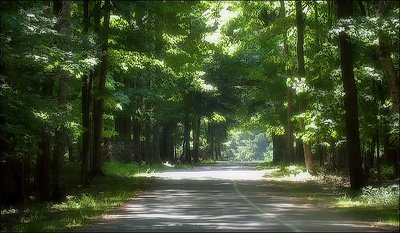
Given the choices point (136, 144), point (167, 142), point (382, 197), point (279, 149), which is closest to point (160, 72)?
point (136, 144)

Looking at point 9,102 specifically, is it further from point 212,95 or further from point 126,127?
point 212,95

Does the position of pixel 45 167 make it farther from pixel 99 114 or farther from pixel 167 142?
pixel 167 142

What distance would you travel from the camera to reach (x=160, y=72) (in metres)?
39.0

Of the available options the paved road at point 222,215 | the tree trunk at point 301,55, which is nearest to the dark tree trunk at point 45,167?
the paved road at point 222,215

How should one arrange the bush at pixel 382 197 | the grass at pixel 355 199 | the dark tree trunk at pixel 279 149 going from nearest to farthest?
the grass at pixel 355 199, the bush at pixel 382 197, the dark tree trunk at pixel 279 149

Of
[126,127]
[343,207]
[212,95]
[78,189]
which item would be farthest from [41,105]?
[212,95]

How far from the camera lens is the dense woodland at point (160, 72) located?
14.3 meters

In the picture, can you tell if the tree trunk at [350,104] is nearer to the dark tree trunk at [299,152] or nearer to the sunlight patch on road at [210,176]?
the sunlight patch on road at [210,176]

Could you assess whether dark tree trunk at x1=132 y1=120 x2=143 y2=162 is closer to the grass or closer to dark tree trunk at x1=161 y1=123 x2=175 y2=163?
dark tree trunk at x1=161 y1=123 x2=175 y2=163

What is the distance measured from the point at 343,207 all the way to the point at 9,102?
9.81 meters

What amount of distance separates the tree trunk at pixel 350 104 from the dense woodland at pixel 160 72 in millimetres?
37

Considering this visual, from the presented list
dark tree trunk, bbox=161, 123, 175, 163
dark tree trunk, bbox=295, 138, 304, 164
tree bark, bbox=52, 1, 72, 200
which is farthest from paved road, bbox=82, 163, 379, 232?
dark tree trunk, bbox=161, 123, 175, 163

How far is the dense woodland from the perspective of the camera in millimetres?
14312

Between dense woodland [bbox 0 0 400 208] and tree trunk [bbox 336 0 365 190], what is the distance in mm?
37
